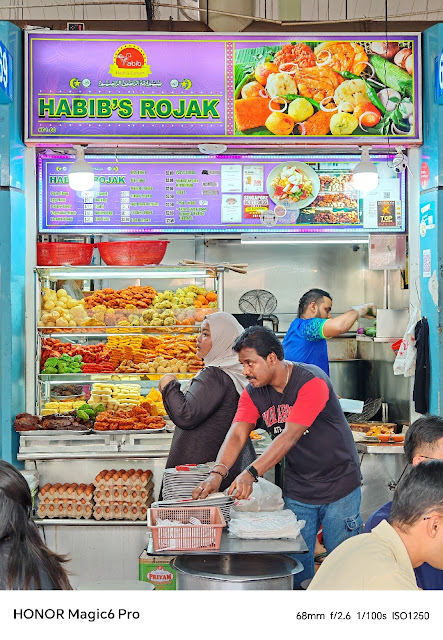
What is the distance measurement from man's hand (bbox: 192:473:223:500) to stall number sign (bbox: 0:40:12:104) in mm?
3410

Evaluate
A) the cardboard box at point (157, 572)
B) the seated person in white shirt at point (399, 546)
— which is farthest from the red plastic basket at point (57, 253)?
the seated person in white shirt at point (399, 546)

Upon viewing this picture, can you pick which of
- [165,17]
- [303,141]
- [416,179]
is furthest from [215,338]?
[165,17]

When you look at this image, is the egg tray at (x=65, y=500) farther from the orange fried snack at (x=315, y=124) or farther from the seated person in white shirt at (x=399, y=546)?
the seated person in white shirt at (x=399, y=546)

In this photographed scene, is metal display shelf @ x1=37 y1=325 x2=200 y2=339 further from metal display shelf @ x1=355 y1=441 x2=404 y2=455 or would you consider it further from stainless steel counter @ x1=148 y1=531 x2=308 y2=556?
stainless steel counter @ x1=148 y1=531 x2=308 y2=556

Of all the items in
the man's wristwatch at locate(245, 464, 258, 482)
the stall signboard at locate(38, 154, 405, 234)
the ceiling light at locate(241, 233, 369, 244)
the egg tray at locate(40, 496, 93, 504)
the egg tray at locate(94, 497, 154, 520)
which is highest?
the stall signboard at locate(38, 154, 405, 234)

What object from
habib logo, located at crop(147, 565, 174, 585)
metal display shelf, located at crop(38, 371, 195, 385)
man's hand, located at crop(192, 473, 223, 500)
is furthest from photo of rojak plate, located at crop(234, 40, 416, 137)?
habib logo, located at crop(147, 565, 174, 585)

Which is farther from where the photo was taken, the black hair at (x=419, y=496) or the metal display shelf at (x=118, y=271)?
the metal display shelf at (x=118, y=271)

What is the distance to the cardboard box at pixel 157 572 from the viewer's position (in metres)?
4.82

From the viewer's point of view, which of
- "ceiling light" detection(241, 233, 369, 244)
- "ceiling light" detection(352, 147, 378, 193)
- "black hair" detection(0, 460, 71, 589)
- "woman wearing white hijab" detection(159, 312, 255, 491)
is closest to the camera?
"black hair" detection(0, 460, 71, 589)

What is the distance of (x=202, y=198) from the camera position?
6246mm

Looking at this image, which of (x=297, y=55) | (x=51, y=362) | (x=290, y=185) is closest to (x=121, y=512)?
(x=51, y=362)

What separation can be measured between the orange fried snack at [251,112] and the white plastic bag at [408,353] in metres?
2.06

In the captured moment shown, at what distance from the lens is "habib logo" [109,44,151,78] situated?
19.7 feet

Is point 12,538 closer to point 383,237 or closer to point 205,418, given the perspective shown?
point 205,418
